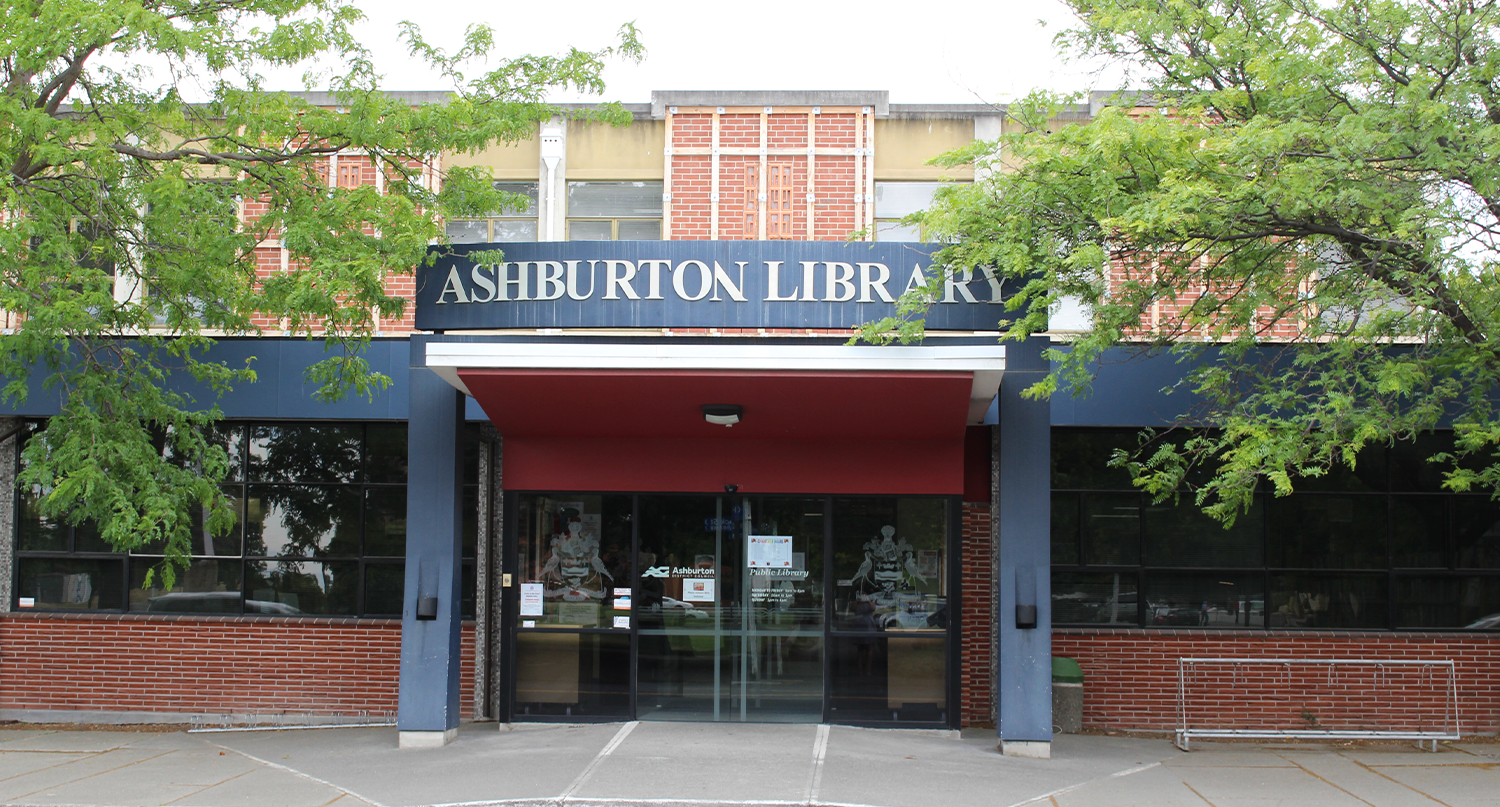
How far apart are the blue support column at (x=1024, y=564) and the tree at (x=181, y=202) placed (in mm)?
4548

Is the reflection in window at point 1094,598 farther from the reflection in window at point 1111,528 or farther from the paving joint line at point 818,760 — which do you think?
the paving joint line at point 818,760

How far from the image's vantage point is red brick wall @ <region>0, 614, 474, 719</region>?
11.2 meters

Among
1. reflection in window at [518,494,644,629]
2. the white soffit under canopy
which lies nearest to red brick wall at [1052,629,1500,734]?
the white soffit under canopy

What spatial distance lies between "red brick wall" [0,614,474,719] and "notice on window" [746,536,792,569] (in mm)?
3160

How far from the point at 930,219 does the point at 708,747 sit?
485 centimetres

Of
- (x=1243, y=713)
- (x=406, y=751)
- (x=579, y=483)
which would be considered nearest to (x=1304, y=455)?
(x=1243, y=713)

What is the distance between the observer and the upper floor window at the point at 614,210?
41.4 ft

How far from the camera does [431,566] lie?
31.0ft

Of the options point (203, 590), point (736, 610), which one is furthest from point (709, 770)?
point (203, 590)

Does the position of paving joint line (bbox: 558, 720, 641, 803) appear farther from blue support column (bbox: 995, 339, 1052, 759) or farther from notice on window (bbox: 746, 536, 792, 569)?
blue support column (bbox: 995, 339, 1052, 759)

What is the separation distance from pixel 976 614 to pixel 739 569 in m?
2.72

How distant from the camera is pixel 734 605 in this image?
34.4 feet

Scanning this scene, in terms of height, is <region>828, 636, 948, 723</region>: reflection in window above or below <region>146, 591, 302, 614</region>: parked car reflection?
below

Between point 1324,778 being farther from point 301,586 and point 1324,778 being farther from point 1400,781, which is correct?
point 301,586
